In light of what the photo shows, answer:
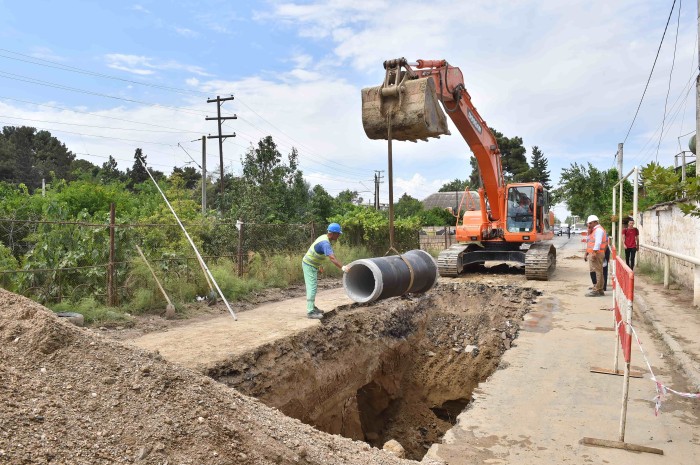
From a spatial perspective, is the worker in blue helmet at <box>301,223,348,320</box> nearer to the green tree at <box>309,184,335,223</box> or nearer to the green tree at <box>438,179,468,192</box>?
the green tree at <box>309,184,335,223</box>

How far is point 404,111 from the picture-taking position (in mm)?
6359

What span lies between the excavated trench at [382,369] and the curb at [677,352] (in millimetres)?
1973

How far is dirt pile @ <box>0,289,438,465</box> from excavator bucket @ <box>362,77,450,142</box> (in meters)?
3.66

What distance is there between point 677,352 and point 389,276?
358 centimetres

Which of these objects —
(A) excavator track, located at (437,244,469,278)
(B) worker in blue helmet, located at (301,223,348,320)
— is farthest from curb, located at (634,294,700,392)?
(A) excavator track, located at (437,244,469,278)

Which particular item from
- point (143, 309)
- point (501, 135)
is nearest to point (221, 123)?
point (143, 309)

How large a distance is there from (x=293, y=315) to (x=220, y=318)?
120cm

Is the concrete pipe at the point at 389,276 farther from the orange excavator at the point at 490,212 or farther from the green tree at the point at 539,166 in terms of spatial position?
the green tree at the point at 539,166

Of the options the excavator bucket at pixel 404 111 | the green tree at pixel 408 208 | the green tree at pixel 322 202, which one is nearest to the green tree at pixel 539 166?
the green tree at pixel 408 208

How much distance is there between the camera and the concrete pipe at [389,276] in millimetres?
6251

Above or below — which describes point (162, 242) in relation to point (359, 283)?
above

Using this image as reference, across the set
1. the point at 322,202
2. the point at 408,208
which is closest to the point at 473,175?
the point at 408,208

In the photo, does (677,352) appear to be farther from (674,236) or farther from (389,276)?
(674,236)

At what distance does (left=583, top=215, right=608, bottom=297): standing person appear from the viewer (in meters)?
10.8
